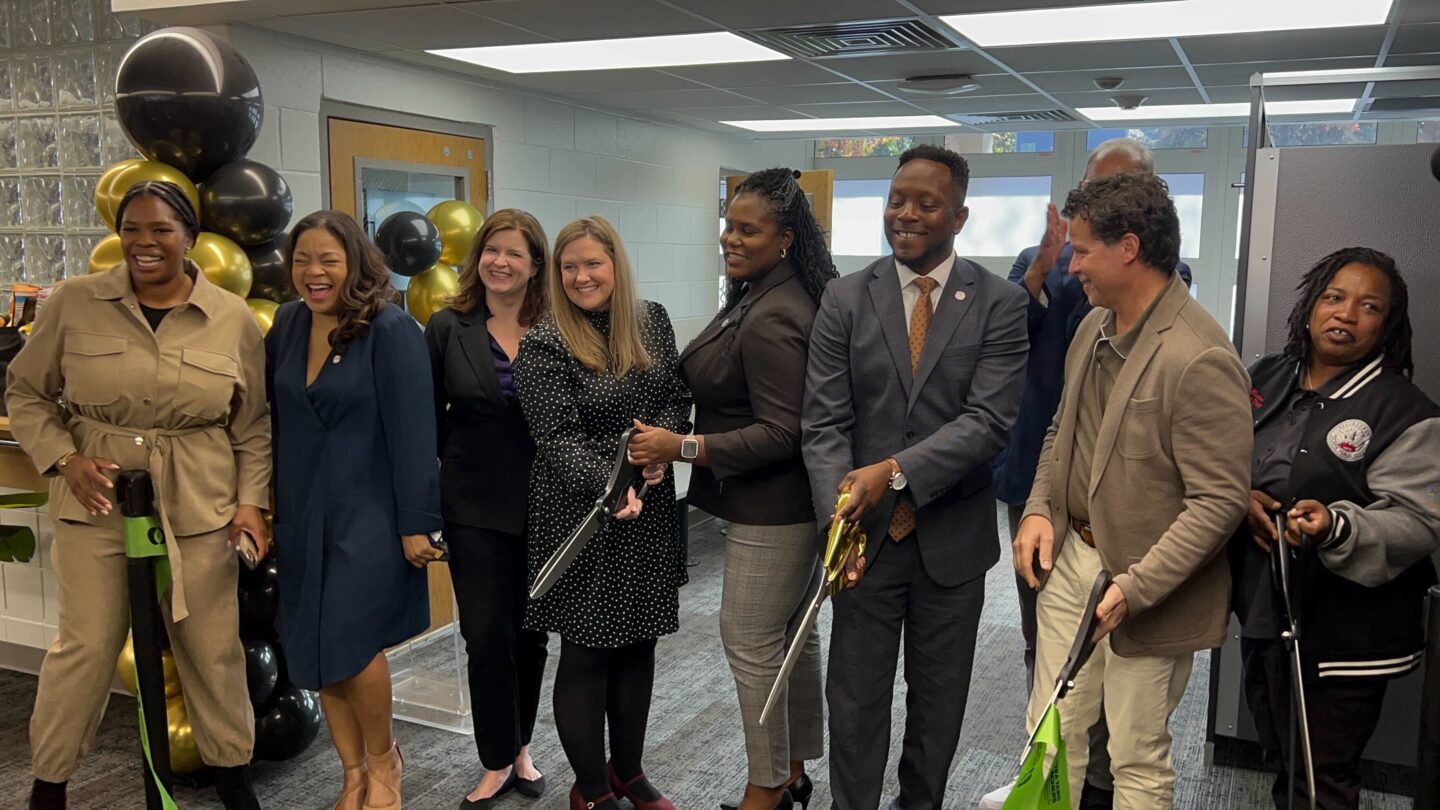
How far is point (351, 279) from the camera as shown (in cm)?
240

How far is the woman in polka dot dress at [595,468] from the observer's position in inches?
91.0

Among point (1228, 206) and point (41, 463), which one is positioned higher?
point (1228, 206)

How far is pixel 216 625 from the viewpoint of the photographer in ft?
8.02

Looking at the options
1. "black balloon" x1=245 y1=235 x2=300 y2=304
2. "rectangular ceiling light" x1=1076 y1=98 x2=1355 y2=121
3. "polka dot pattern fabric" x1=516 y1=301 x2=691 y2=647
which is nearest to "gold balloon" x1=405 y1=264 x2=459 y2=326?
"black balloon" x1=245 y1=235 x2=300 y2=304

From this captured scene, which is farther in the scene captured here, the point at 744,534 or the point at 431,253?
the point at 431,253

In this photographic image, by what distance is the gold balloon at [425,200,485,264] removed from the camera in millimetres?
3828

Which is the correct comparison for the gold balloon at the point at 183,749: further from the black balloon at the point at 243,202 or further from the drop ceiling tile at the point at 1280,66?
the drop ceiling tile at the point at 1280,66

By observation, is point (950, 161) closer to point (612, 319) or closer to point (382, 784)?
point (612, 319)

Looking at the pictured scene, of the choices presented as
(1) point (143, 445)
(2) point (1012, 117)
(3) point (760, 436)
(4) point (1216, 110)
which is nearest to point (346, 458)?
(1) point (143, 445)

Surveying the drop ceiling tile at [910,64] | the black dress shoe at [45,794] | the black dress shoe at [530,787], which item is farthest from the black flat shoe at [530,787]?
the drop ceiling tile at [910,64]

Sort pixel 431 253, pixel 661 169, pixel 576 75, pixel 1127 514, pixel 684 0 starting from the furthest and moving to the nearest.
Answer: pixel 661 169
pixel 576 75
pixel 431 253
pixel 684 0
pixel 1127 514

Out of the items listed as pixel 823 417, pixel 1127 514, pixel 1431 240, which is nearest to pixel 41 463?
pixel 823 417

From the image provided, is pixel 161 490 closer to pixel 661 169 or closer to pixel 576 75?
pixel 576 75

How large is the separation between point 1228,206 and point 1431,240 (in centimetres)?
445
